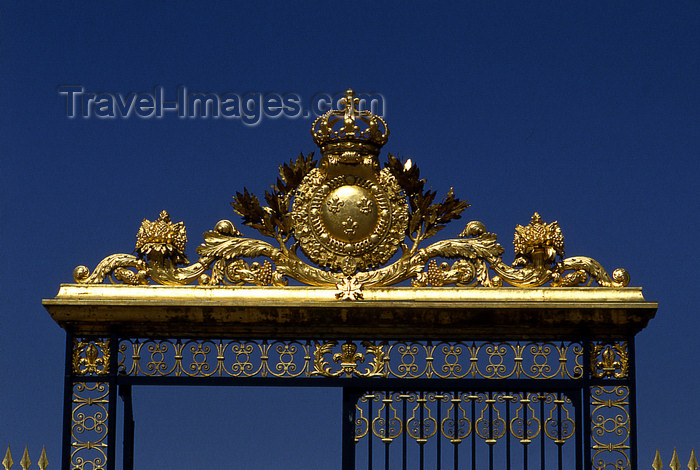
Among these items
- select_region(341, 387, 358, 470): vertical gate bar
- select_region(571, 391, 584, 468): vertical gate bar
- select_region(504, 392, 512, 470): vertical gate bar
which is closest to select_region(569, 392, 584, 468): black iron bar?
select_region(571, 391, 584, 468): vertical gate bar

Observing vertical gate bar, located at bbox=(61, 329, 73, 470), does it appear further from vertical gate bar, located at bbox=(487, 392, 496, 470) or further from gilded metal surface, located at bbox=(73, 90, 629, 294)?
vertical gate bar, located at bbox=(487, 392, 496, 470)

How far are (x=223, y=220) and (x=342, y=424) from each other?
2.15 meters

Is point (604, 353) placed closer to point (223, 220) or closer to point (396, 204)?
point (396, 204)

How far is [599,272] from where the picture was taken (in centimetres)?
1908

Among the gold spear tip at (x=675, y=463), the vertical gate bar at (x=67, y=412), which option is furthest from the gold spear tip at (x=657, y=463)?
the vertical gate bar at (x=67, y=412)

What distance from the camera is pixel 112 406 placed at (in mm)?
19047

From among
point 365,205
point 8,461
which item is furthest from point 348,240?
point 8,461

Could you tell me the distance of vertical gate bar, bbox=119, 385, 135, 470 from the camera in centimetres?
1923

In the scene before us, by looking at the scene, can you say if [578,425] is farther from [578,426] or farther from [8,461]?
[8,461]

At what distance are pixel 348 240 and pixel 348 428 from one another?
67.1 inches

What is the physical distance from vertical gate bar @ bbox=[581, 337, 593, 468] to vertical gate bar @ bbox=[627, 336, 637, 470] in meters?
0.36

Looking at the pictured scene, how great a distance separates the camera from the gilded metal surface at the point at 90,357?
19.2 meters

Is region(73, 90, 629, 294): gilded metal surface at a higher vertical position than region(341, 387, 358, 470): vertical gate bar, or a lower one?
higher

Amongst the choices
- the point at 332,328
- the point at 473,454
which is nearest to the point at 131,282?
the point at 332,328
